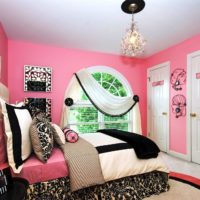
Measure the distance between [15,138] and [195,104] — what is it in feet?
10.0

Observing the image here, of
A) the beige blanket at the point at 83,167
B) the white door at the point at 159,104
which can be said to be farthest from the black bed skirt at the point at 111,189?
the white door at the point at 159,104

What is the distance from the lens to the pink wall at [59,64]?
3369 millimetres

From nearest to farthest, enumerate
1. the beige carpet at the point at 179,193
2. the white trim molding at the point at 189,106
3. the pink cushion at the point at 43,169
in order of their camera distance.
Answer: the pink cushion at the point at 43,169 → the beige carpet at the point at 179,193 → the white trim molding at the point at 189,106

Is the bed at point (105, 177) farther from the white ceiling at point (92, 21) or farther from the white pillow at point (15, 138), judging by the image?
the white ceiling at point (92, 21)

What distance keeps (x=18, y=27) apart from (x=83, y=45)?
1313 mm

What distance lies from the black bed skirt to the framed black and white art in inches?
93.4

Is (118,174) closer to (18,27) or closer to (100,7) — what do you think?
(100,7)

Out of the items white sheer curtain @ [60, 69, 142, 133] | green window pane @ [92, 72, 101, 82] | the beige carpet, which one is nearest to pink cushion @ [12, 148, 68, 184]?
the beige carpet

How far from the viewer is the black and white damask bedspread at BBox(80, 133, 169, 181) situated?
1.75 m

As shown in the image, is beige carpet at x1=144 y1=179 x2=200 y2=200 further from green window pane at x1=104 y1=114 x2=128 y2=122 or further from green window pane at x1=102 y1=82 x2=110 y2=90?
green window pane at x1=102 y1=82 x2=110 y2=90

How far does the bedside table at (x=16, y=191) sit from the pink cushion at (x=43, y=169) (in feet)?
0.83

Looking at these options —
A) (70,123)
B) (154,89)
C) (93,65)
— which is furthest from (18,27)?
(154,89)

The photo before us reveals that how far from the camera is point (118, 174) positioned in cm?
177

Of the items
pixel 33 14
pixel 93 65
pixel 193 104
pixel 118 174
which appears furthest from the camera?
pixel 93 65
